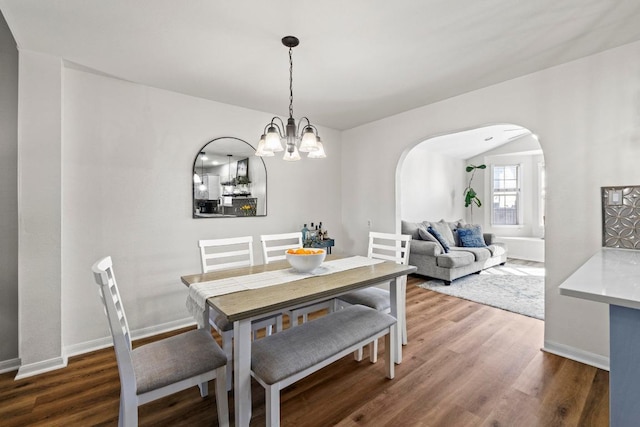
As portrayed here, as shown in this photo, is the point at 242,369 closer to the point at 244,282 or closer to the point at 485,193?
the point at 244,282

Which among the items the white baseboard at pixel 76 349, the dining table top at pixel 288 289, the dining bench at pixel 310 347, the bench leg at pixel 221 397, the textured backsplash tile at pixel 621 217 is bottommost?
the white baseboard at pixel 76 349

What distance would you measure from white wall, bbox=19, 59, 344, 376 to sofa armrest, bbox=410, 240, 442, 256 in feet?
9.47

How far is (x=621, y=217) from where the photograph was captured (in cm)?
212

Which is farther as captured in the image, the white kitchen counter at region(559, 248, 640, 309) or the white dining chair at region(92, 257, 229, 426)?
the white dining chair at region(92, 257, 229, 426)

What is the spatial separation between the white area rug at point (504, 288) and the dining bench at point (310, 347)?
2.27 metres

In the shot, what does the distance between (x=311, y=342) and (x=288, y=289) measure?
1.05 ft

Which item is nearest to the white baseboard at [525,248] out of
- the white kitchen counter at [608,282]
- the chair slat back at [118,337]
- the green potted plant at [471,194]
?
→ the green potted plant at [471,194]

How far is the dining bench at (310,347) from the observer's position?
4.65 ft

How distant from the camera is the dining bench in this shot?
1.42 meters

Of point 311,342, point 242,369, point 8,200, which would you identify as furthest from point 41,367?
point 311,342

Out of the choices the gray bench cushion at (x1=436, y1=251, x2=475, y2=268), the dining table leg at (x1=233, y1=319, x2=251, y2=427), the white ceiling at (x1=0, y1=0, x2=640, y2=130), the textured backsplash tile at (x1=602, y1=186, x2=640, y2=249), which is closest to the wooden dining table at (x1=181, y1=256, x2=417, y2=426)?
the dining table leg at (x1=233, y1=319, x2=251, y2=427)

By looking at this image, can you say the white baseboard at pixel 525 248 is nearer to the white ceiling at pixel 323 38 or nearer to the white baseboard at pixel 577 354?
the white baseboard at pixel 577 354

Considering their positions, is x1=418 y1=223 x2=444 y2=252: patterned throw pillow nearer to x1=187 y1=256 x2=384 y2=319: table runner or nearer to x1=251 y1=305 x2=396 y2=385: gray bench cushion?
x1=187 y1=256 x2=384 y2=319: table runner

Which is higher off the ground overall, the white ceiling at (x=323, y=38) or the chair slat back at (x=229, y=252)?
the white ceiling at (x=323, y=38)
